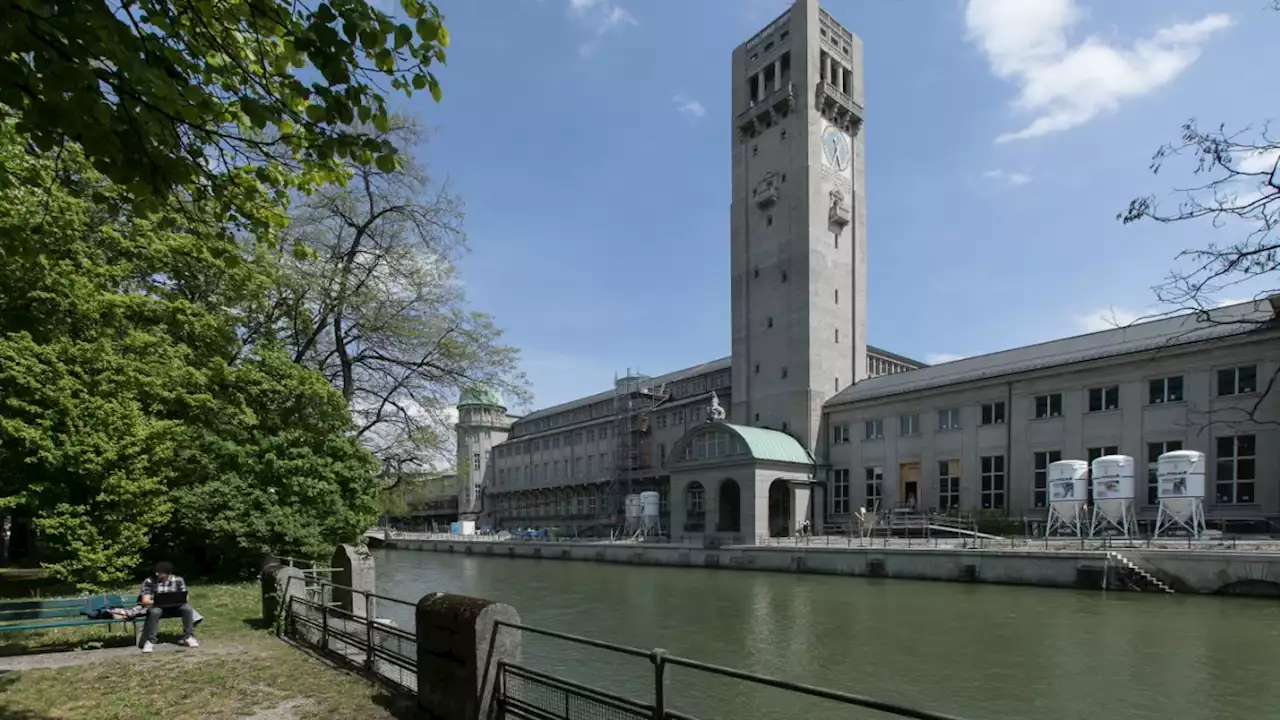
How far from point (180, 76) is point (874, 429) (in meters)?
54.9

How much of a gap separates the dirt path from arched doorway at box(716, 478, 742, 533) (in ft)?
152

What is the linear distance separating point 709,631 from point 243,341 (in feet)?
57.8

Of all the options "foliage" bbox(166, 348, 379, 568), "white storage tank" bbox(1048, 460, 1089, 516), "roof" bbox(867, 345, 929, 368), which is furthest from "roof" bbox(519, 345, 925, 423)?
"foliage" bbox(166, 348, 379, 568)

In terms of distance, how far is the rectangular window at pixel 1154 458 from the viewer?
41.4 m

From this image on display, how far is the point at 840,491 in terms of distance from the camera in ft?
191

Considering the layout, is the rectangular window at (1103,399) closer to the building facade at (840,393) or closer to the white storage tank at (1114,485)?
the building facade at (840,393)

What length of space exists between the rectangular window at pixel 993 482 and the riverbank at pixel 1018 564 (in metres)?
11.5

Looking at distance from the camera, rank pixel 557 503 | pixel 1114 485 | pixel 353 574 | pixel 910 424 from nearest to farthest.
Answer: pixel 353 574 < pixel 1114 485 < pixel 910 424 < pixel 557 503

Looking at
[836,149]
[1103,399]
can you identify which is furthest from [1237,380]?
[836,149]

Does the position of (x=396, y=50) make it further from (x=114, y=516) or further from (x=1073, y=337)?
(x=1073, y=337)

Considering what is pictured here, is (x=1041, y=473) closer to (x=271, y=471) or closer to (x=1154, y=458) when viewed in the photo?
(x=1154, y=458)

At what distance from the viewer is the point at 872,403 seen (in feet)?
185

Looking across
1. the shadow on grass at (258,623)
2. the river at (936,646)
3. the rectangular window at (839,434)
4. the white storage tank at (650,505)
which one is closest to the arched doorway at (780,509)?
the rectangular window at (839,434)

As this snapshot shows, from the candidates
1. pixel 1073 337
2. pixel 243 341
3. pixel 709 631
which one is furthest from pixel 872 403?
pixel 243 341
